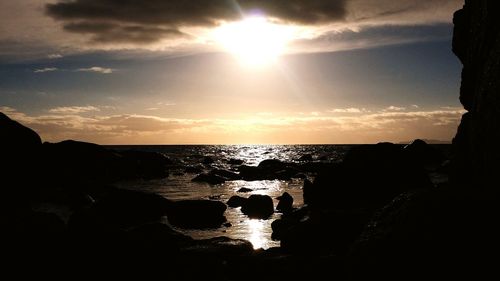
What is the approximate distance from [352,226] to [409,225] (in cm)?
620

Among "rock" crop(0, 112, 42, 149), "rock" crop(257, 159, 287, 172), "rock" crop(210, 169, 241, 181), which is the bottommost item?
"rock" crop(210, 169, 241, 181)

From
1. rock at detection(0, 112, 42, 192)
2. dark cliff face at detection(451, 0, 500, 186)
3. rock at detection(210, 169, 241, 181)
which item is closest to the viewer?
dark cliff face at detection(451, 0, 500, 186)

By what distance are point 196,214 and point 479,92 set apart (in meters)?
12.9

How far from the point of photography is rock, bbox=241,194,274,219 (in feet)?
71.9

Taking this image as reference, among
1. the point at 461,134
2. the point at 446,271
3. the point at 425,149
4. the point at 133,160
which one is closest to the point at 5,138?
the point at 461,134

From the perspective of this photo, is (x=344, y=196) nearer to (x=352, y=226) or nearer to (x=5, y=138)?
(x=352, y=226)

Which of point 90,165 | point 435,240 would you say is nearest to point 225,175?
point 90,165

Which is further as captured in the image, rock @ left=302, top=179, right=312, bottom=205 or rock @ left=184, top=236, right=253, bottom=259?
rock @ left=302, top=179, right=312, bottom=205

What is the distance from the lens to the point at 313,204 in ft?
76.2

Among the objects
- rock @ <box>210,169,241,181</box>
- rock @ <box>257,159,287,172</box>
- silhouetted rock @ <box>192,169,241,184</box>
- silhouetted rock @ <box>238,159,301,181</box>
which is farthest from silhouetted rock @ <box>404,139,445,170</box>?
silhouetted rock @ <box>192,169,241,184</box>

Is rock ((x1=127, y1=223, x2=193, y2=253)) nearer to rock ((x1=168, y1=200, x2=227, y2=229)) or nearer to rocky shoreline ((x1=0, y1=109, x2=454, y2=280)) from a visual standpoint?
rocky shoreline ((x1=0, y1=109, x2=454, y2=280))

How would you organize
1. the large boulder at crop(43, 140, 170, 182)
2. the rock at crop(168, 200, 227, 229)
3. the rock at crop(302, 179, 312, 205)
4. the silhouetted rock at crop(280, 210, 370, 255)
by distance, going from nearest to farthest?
the silhouetted rock at crop(280, 210, 370, 255) < the rock at crop(168, 200, 227, 229) < the rock at crop(302, 179, 312, 205) < the large boulder at crop(43, 140, 170, 182)

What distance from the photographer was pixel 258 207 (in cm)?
2223

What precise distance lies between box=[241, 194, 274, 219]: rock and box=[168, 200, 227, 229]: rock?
248cm
